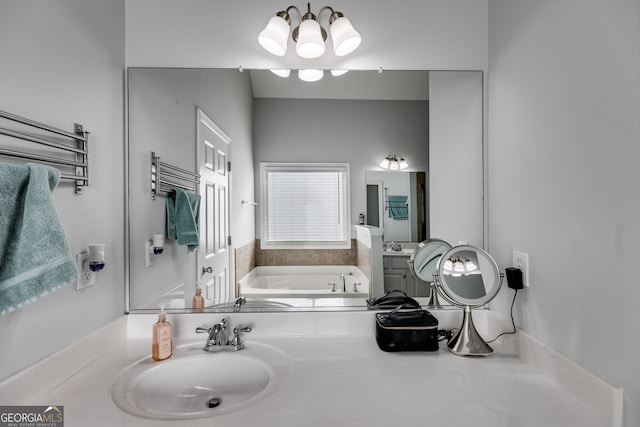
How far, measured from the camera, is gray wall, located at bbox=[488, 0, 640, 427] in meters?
0.74

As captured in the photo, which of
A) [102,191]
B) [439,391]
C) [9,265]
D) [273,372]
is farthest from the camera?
[102,191]

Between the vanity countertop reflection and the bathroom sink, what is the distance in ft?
0.19

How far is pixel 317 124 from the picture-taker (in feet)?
4.85

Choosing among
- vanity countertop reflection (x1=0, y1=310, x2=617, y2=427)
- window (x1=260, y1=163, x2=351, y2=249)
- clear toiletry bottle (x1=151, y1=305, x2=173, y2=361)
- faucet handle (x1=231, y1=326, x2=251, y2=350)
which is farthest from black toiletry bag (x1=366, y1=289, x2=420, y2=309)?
clear toiletry bottle (x1=151, y1=305, x2=173, y2=361)

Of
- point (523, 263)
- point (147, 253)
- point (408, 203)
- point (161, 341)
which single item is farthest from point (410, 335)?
point (147, 253)

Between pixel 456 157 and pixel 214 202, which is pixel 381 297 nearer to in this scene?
pixel 456 157

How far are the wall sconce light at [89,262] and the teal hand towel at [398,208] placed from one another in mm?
1172

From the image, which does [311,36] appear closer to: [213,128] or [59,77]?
[213,128]

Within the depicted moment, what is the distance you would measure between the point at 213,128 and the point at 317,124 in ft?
1.59

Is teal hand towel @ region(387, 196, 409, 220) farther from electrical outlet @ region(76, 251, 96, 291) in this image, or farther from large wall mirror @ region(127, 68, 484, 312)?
electrical outlet @ region(76, 251, 96, 291)

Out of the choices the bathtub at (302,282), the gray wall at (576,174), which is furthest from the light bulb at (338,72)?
the bathtub at (302,282)

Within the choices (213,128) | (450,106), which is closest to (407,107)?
(450,106)

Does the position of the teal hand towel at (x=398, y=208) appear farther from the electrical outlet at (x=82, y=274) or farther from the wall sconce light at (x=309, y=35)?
the electrical outlet at (x=82, y=274)

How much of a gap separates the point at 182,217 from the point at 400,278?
101cm
